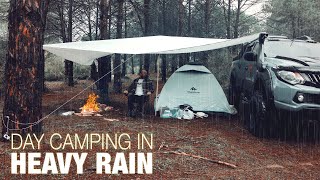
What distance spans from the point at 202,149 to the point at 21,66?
12.6 feet

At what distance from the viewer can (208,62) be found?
20672 mm

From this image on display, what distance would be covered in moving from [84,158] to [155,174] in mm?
1329

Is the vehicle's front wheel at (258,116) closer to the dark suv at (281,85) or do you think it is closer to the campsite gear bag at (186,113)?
the dark suv at (281,85)

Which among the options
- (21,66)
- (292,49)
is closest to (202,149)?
(292,49)

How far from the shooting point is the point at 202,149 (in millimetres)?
6414

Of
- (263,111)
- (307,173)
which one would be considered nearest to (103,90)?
(263,111)

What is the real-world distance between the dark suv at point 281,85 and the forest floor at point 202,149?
0.57 meters

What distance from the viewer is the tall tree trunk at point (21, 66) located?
6.37m

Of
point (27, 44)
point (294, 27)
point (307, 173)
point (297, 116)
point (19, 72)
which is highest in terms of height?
point (294, 27)

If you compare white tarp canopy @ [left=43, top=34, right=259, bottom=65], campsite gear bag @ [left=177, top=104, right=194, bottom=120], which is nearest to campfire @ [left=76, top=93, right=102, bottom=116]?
white tarp canopy @ [left=43, top=34, right=259, bottom=65]

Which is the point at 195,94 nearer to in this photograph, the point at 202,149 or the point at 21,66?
the point at 202,149

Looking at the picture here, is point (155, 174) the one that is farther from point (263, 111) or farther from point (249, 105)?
point (249, 105)

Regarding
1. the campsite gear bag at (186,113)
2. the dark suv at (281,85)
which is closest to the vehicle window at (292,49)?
the dark suv at (281,85)

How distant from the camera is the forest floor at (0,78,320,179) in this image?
197 inches
